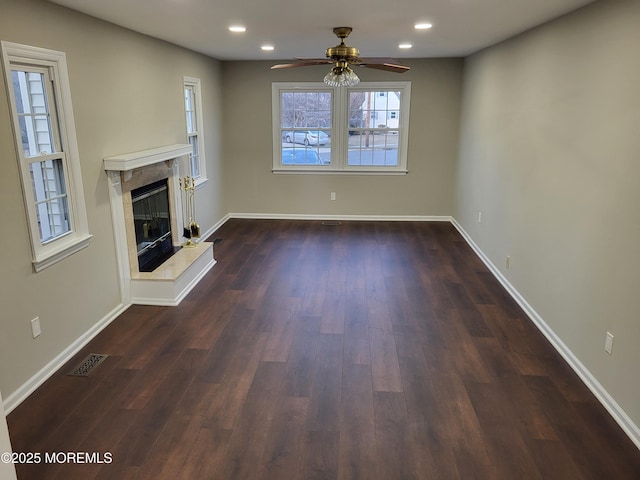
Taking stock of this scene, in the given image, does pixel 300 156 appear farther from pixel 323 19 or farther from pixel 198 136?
pixel 323 19

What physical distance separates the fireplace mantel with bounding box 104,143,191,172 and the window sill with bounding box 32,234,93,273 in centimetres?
63

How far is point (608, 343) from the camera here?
288 centimetres

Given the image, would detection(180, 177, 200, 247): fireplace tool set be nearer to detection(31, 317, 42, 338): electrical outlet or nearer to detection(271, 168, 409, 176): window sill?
detection(271, 168, 409, 176): window sill

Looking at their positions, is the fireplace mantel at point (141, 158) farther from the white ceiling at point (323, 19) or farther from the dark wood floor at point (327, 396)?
the dark wood floor at point (327, 396)

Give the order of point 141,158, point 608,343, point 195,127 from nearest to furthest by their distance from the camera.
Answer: point 608,343, point 141,158, point 195,127

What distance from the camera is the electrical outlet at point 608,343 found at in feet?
9.34

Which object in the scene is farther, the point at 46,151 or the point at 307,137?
the point at 307,137

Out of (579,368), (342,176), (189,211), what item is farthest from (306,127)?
(579,368)

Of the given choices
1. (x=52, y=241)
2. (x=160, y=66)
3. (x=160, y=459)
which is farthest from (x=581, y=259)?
(x=160, y=66)

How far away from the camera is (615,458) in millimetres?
2439

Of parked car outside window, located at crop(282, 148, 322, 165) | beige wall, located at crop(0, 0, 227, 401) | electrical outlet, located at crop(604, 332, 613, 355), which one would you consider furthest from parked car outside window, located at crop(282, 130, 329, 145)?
electrical outlet, located at crop(604, 332, 613, 355)

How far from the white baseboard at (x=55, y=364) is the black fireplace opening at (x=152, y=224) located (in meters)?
0.70

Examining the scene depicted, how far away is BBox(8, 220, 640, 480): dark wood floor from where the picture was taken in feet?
7.94

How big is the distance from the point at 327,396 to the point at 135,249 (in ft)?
8.00
